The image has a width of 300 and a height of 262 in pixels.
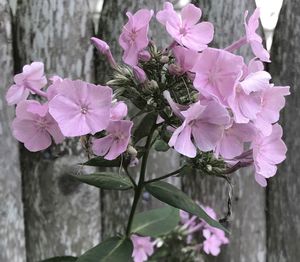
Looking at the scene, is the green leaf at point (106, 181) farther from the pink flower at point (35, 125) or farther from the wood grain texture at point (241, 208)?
the wood grain texture at point (241, 208)

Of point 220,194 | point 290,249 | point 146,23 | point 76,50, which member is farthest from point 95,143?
point 290,249

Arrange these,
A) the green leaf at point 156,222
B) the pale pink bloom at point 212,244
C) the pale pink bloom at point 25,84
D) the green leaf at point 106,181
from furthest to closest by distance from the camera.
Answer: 1. the pale pink bloom at point 212,244
2. the green leaf at point 156,222
3. the green leaf at point 106,181
4. the pale pink bloom at point 25,84

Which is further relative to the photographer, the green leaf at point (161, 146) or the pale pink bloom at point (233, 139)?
the green leaf at point (161, 146)

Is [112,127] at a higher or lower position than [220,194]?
higher

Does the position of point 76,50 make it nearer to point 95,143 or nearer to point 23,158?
point 23,158

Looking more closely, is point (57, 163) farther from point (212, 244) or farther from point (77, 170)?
point (212, 244)

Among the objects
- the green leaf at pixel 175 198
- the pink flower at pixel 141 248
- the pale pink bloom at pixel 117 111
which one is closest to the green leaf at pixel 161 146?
the green leaf at pixel 175 198

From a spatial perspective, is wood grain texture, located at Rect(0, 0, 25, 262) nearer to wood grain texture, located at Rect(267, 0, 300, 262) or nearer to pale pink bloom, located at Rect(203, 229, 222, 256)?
pale pink bloom, located at Rect(203, 229, 222, 256)
